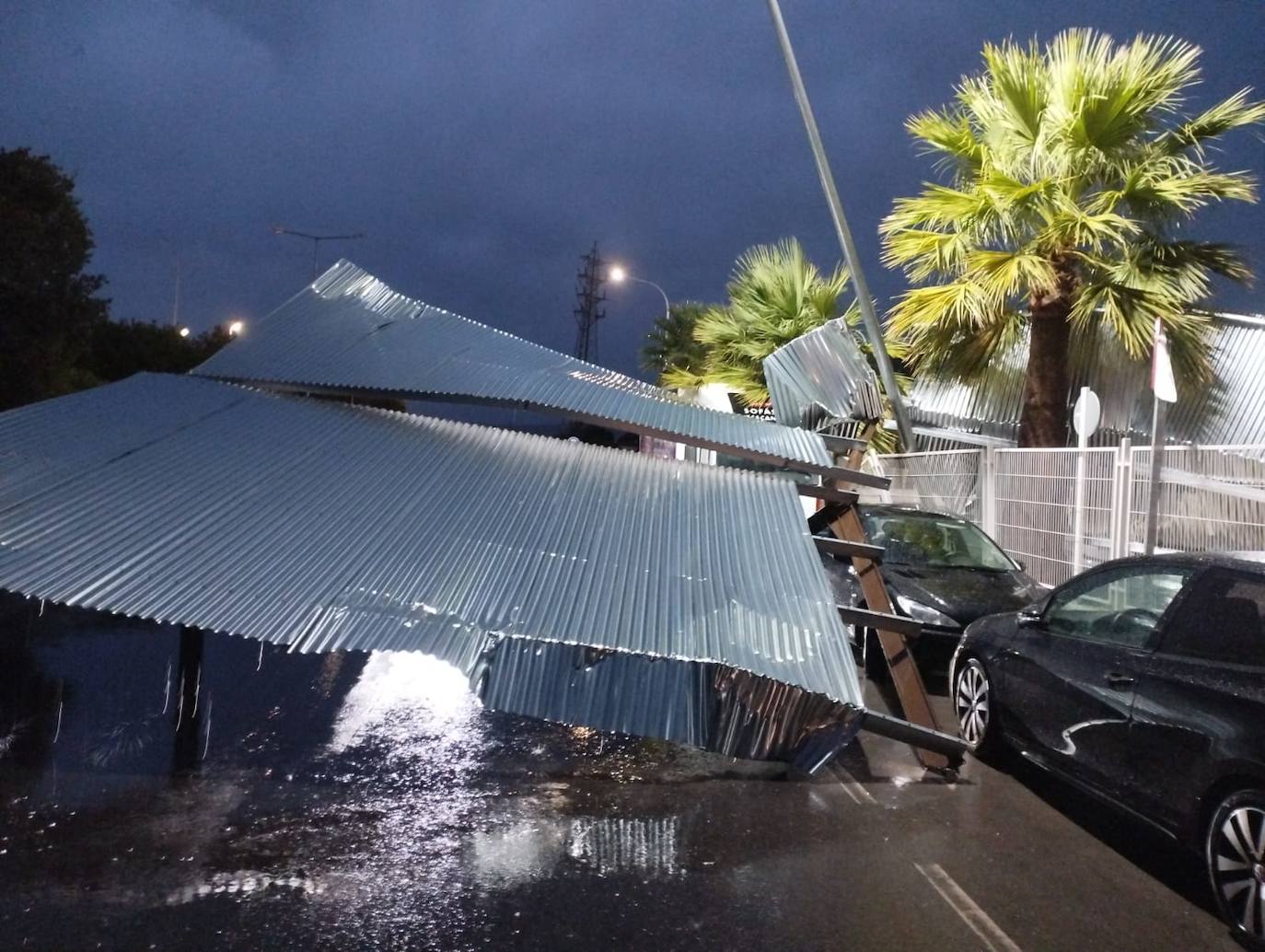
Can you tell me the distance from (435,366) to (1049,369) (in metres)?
9.46

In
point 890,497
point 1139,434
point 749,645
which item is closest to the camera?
point 749,645

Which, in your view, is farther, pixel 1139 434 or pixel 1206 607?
pixel 1139 434

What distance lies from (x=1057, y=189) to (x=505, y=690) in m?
11.1

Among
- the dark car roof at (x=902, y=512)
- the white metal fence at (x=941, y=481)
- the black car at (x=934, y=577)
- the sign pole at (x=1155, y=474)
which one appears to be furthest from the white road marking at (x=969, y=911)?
the white metal fence at (x=941, y=481)

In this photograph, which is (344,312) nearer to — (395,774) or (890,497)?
(395,774)

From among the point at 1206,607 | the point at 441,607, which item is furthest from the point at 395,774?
the point at 1206,607

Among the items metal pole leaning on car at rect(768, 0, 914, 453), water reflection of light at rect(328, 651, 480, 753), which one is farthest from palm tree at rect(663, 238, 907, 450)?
water reflection of light at rect(328, 651, 480, 753)

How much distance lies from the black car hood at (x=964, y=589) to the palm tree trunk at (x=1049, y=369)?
3.64 metres

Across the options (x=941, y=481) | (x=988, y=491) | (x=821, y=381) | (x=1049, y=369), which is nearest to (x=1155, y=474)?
(x=821, y=381)

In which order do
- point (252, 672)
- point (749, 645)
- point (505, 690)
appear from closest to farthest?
1. point (505, 690)
2. point (749, 645)
3. point (252, 672)

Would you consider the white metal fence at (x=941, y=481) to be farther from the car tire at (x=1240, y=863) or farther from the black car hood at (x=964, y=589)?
the car tire at (x=1240, y=863)

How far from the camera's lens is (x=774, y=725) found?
14.0ft

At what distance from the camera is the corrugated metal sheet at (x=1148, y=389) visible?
13.9 metres

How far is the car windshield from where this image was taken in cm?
1106
